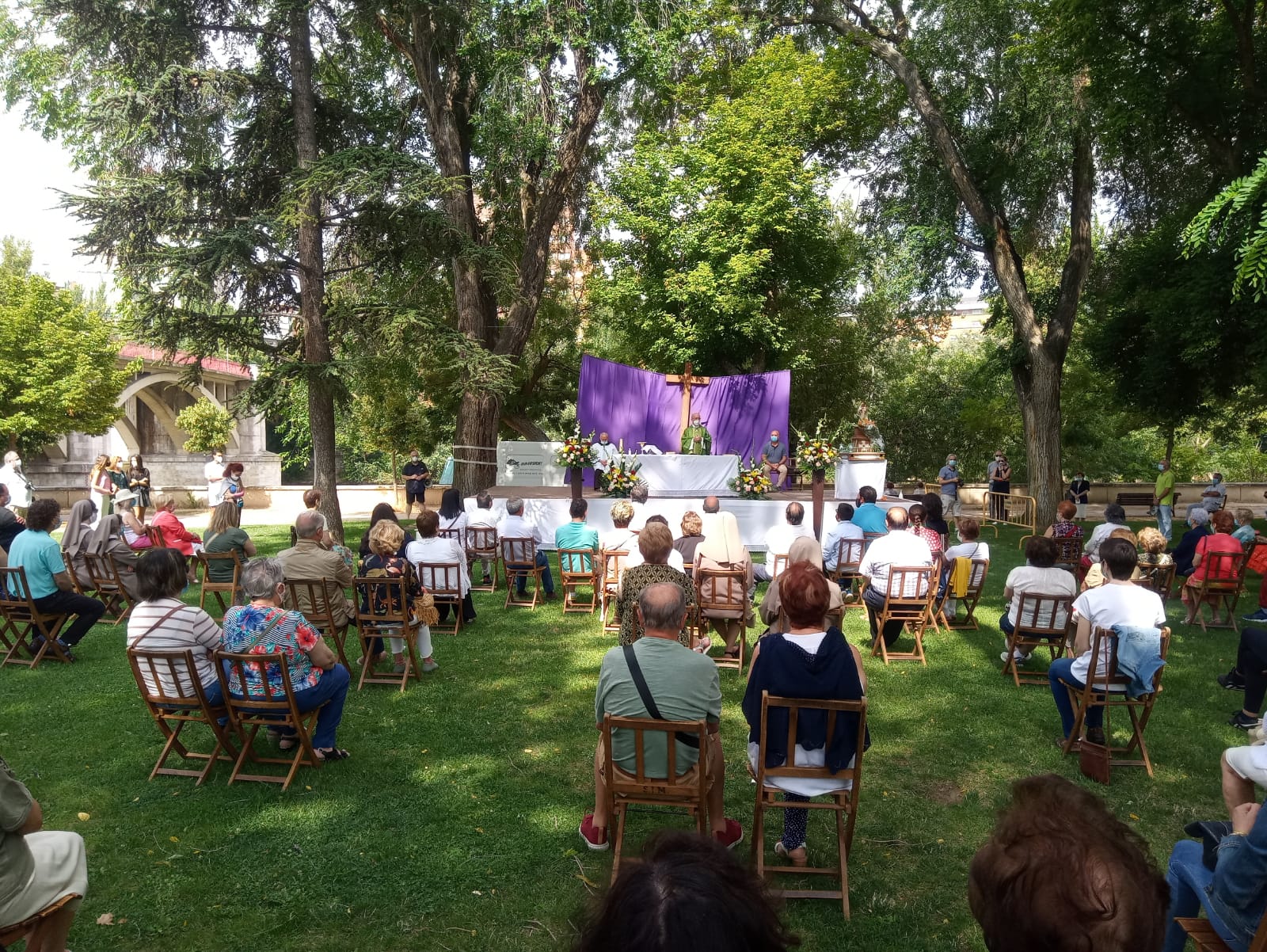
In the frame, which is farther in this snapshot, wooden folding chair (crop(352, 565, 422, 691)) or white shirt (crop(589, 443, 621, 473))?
white shirt (crop(589, 443, 621, 473))

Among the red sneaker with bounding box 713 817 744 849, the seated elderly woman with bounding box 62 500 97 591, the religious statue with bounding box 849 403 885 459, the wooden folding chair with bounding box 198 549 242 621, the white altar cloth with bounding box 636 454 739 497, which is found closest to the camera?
the red sneaker with bounding box 713 817 744 849

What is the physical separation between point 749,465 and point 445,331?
8.14 metres

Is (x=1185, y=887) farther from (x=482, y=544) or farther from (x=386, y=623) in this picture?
(x=482, y=544)

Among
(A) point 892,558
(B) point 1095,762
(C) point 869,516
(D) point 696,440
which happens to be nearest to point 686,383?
(D) point 696,440

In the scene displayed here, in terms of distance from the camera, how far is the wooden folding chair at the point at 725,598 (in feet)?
22.0

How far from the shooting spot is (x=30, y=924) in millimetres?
2701

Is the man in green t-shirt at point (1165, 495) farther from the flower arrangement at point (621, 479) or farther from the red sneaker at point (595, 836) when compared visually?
the red sneaker at point (595, 836)

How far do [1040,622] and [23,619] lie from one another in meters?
7.86

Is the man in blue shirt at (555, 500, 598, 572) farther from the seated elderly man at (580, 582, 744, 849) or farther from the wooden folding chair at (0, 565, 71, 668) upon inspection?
the seated elderly man at (580, 582, 744, 849)

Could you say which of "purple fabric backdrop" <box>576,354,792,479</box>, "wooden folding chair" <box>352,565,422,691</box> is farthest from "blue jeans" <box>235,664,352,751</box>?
"purple fabric backdrop" <box>576,354,792,479</box>

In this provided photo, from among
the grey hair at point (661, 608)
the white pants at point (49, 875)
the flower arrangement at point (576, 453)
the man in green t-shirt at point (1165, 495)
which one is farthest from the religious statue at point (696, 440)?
the white pants at point (49, 875)

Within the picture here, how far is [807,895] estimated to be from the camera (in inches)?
138

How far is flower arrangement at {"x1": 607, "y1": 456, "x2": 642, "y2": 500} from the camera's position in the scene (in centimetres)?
1284

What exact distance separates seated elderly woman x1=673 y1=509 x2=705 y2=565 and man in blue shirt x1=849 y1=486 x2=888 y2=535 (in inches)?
89.5
